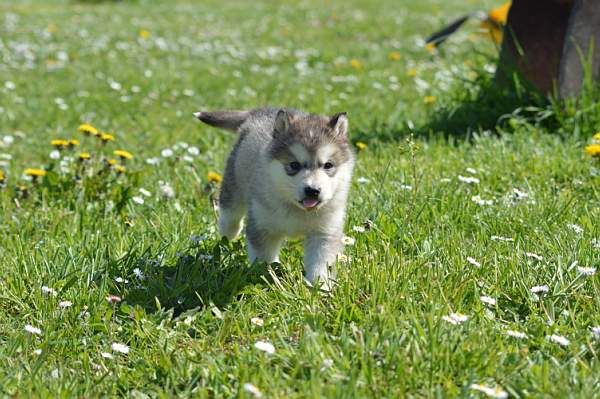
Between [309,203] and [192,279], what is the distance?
0.73 meters

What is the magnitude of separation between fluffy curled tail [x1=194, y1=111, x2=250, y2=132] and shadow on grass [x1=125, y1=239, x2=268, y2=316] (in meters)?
1.03

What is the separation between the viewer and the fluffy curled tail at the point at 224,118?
17.5 feet

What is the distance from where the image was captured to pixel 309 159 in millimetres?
4184

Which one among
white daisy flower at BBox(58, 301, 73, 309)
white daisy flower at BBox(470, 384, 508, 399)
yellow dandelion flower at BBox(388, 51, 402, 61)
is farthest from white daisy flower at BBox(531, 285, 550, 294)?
yellow dandelion flower at BBox(388, 51, 402, 61)

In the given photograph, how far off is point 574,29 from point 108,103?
16.7ft

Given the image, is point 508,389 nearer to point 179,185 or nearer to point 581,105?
point 179,185

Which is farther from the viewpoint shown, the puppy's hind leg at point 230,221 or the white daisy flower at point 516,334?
the puppy's hind leg at point 230,221

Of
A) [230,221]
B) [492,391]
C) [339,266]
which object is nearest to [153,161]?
[230,221]

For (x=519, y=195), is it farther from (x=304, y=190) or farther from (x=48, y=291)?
(x=48, y=291)

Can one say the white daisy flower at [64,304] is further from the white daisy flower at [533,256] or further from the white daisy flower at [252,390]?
the white daisy flower at [533,256]

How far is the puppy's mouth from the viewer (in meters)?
4.07

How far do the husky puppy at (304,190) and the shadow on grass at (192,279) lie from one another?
0.15 m

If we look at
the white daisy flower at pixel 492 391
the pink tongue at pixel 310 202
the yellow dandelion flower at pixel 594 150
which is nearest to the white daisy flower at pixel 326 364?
the white daisy flower at pixel 492 391

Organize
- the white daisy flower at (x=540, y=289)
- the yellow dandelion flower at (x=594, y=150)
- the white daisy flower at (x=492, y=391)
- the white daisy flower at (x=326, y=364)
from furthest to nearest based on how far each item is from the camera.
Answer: the yellow dandelion flower at (x=594, y=150) → the white daisy flower at (x=540, y=289) → the white daisy flower at (x=326, y=364) → the white daisy flower at (x=492, y=391)
